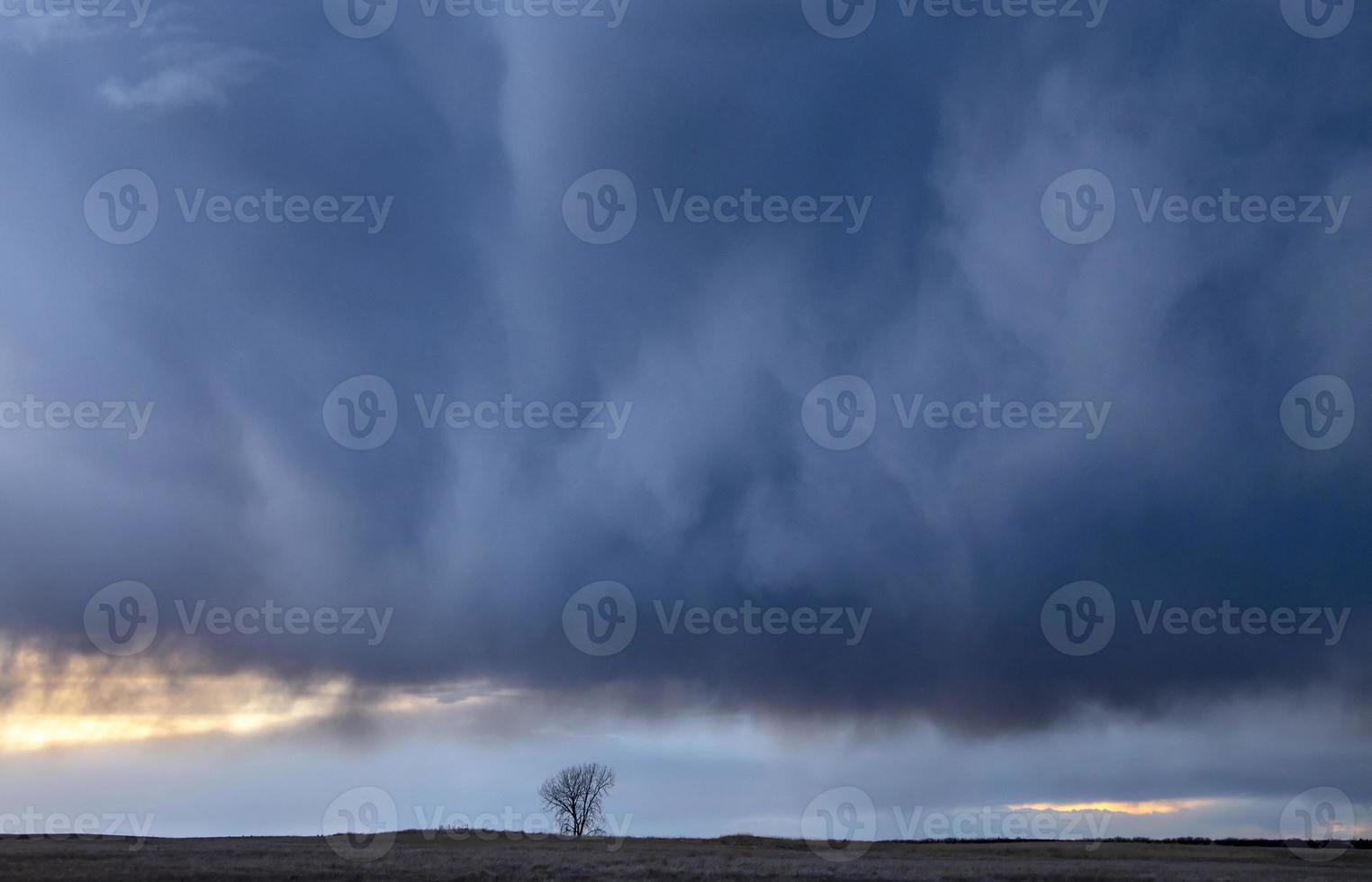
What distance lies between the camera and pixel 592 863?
221 feet

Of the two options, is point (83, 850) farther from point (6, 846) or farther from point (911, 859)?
point (911, 859)

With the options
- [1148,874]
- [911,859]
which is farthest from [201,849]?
[1148,874]

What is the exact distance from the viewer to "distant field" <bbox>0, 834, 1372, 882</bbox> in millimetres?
57188

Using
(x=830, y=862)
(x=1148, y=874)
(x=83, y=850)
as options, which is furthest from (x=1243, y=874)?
(x=83, y=850)

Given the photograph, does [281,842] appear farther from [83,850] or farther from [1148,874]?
[1148,874]

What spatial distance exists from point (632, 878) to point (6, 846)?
44.8 metres

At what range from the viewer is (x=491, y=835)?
98.6 metres

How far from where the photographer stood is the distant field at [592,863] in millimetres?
57188

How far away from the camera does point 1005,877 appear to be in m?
62.6

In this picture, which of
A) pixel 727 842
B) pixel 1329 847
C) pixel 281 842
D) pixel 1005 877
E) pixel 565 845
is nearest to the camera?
pixel 1005 877

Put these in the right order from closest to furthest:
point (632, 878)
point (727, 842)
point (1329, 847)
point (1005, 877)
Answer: point (632, 878)
point (1005, 877)
point (727, 842)
point (1329, 847)

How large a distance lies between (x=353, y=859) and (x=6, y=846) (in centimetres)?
2518

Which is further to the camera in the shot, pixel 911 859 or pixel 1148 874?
pixel 911 859

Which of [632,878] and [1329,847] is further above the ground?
[1329,847]
